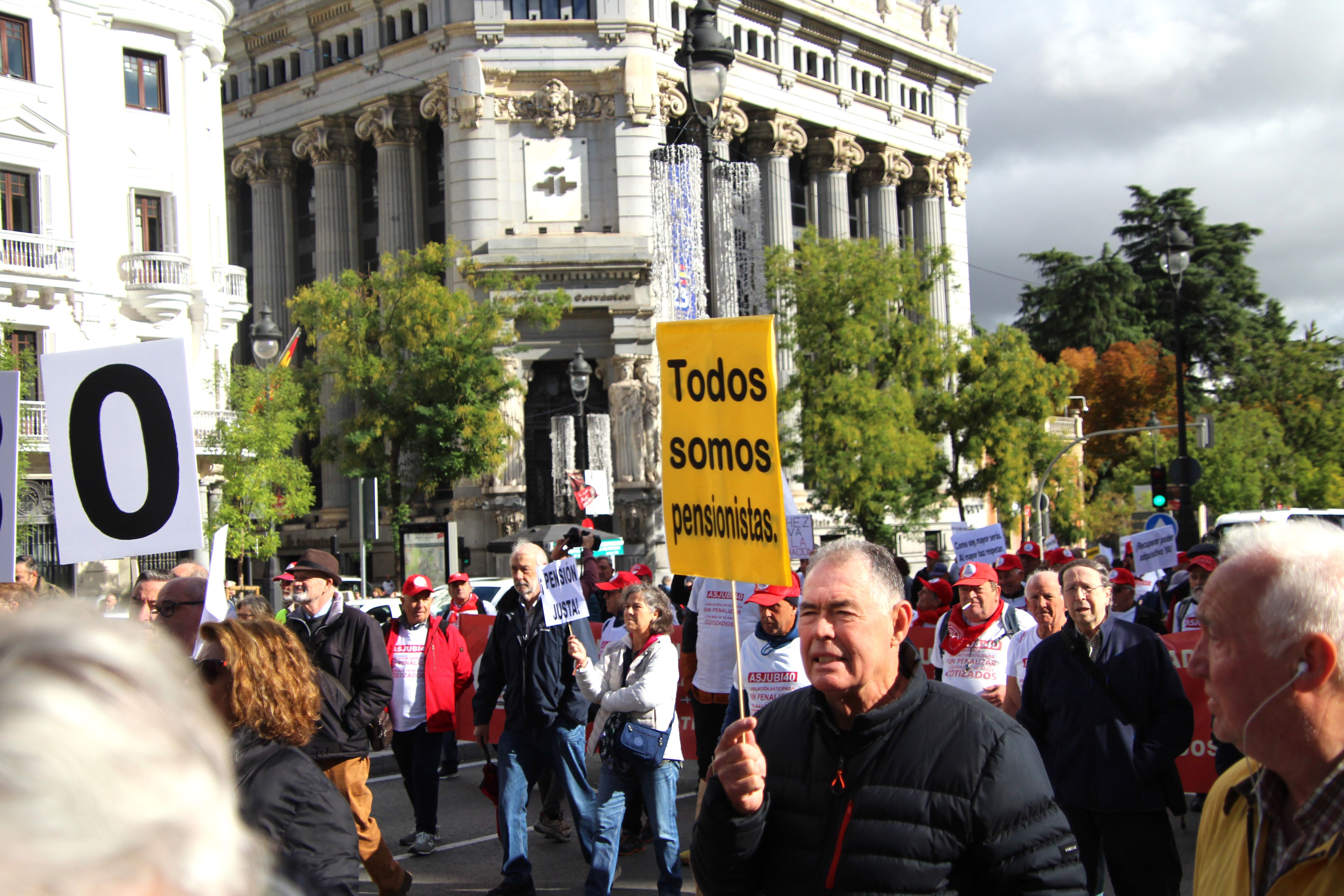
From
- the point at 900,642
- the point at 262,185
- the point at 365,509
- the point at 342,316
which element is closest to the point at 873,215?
the point at 262,185

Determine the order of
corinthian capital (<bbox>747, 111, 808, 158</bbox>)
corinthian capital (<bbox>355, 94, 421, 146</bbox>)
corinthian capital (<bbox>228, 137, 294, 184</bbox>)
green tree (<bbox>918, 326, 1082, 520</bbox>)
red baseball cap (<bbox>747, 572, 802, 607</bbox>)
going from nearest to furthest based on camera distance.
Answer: red baseball cap (<bbox>747, 572, 802, 607</bbox>) < green tree (<bbox>918, 326, 1082, 520</bbox>) < corinthian capital (<bbox>355, 94, 421, 146</bbox>) < corinthian capital (<bbox>747, 111, 808, 158</bbox>) < corinthian capital (<bbox>228, 137, 294, 184</bbox>)

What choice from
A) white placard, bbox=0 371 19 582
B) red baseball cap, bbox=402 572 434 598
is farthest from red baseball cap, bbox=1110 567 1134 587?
white placard, bbox=0 371 19 582

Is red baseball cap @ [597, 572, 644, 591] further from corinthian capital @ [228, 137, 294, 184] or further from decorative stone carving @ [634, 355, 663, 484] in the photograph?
corinthian capital @ [228, 137, 294, 184]

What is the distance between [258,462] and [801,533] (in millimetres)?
19250

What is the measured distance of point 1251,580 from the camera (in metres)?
2.58

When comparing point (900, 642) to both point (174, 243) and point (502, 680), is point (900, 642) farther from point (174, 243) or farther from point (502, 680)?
point (174, 243)

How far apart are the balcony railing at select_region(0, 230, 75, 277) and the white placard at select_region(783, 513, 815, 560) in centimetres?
2133

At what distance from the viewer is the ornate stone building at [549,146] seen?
3806cm

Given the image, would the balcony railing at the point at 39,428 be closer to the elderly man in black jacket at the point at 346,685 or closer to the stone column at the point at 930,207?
the elderly man in black jacket at the point at 346,685

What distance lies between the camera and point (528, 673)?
821 cm

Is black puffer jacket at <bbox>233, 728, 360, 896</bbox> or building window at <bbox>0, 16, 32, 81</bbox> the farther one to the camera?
building window at <bbox>0, 16, 32, 81</bbox>

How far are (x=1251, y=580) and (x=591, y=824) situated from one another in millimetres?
5823

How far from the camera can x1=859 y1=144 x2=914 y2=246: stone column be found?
5244 centimetres

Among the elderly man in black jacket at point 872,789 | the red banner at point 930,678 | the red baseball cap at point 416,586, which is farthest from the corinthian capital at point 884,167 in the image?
the elderly man in black jacket at point 872,789
